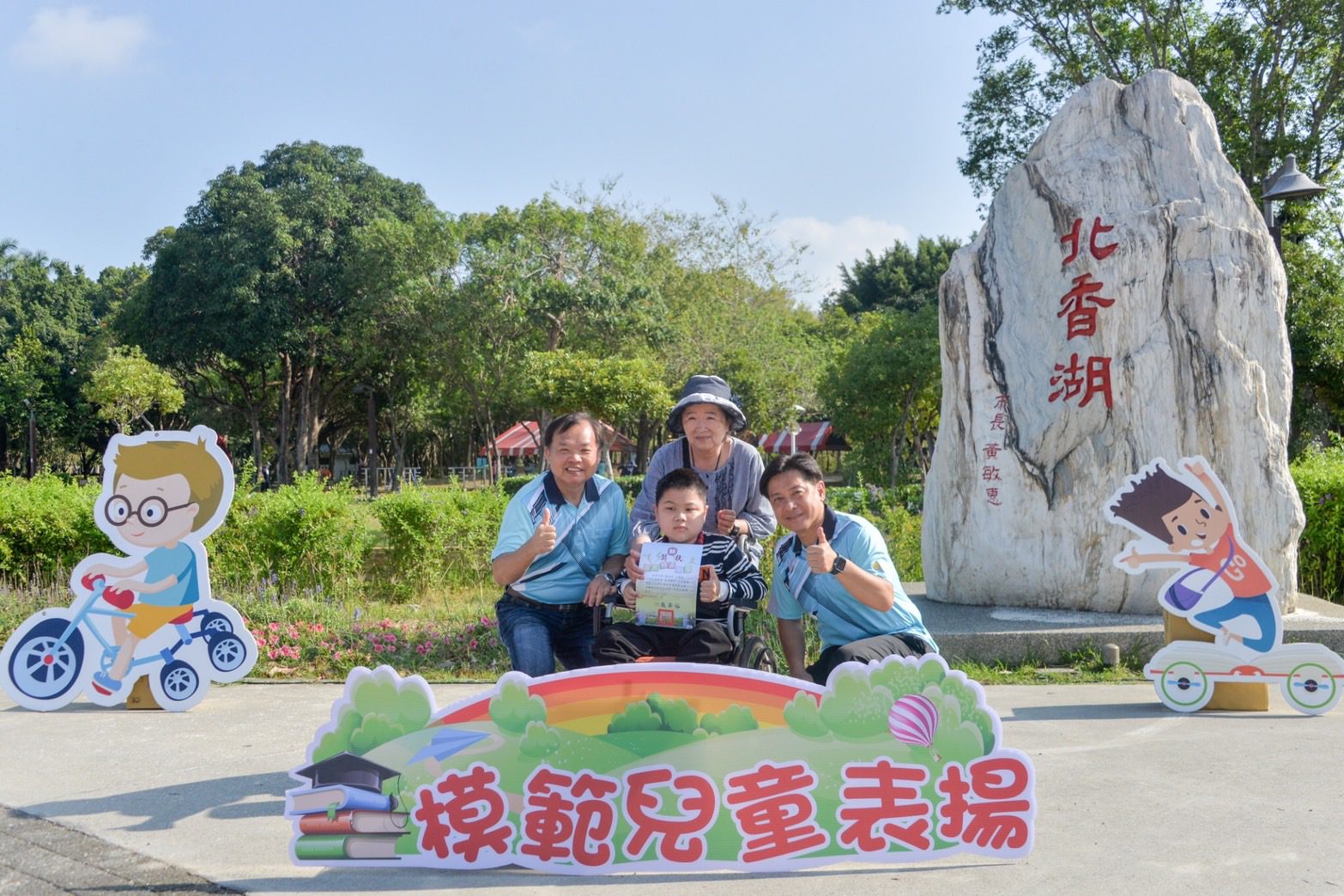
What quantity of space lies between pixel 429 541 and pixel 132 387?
20612mm

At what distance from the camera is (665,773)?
302cm

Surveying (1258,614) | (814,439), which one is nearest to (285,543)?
(1258,614)

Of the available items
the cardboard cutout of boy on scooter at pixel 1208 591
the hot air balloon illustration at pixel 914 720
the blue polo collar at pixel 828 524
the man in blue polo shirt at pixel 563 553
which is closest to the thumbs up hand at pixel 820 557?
the blue polo collar at pixel 828 524

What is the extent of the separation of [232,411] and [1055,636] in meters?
32.5

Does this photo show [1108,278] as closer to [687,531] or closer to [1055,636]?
[1055,636]

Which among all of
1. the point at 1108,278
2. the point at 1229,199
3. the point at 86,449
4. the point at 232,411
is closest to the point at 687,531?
the point at 1108,278

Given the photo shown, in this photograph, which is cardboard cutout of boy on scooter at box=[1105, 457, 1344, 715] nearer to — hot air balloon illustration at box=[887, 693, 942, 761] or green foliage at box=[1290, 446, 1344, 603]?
hot air balloon illustration at box=[887, 693, 942, 761]

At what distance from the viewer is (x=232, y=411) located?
33812 millimetres

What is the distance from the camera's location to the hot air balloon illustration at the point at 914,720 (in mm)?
2988

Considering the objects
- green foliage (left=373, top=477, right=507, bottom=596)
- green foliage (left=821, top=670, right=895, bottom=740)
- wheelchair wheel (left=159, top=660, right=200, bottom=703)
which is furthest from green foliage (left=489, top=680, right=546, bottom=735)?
green foliage (left=373, top=477, right=507, bottom=596)

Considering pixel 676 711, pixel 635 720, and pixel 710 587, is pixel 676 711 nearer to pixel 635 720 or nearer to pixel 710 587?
pixel 635 720

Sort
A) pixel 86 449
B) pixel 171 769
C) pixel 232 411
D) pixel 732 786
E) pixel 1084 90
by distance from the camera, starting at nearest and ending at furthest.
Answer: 1. pixel 732 786
2. pixel 171 769
3. pixel 1084 90
4. pixel 232 411
5. pixel 86 449

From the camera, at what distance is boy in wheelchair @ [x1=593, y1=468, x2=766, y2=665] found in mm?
3410

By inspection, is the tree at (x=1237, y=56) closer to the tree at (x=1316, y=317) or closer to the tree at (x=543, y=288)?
the tree at (x=1316, y=317)
